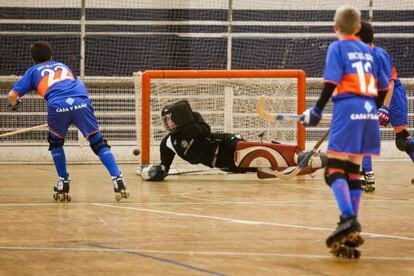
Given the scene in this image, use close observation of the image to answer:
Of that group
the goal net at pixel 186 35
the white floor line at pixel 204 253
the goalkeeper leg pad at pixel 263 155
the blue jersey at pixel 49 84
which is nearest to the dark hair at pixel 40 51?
the blue jersey at pixel 49 84

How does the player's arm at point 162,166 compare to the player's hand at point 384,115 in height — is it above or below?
below

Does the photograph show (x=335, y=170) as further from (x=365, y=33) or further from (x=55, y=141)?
(x=55, y=141)

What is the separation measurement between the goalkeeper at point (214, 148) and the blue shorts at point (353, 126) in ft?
14.6

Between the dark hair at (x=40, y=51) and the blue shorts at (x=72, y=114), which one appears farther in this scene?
the dark hair at (x=40, y=51)

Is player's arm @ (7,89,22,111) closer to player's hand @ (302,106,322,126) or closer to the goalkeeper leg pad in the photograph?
the goalkeeper leg pad

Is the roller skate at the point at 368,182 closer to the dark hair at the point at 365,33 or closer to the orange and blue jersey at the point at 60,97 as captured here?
the dark hair at the point at 365,33

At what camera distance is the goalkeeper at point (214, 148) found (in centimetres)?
1002

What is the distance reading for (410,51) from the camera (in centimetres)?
1484

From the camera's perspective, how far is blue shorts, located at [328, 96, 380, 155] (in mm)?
5422

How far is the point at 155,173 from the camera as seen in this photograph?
10281mm

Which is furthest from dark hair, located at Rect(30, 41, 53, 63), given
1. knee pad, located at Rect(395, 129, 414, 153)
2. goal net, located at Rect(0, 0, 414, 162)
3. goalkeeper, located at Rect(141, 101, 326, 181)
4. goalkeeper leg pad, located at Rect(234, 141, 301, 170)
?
goal net, located at Rect(0, 0, 414, 162)

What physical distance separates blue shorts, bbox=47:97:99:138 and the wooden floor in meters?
0.66

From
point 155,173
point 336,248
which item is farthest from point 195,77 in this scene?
point 336,248

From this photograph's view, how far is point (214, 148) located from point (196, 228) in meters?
3.67
